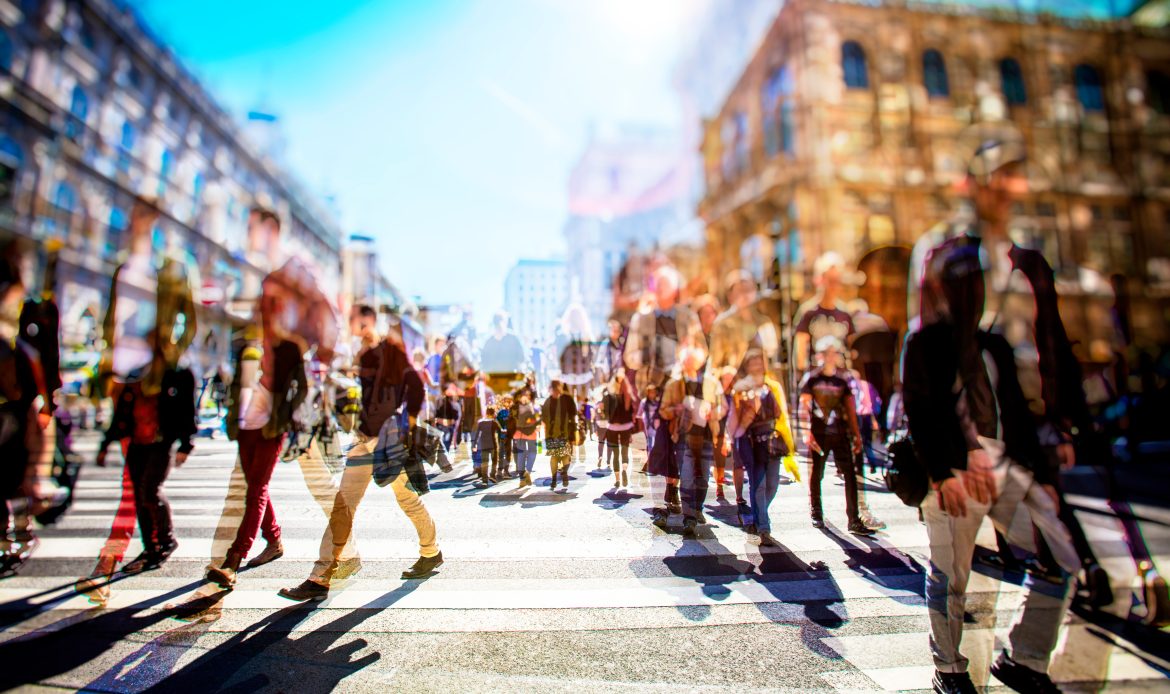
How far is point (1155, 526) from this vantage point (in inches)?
64.8

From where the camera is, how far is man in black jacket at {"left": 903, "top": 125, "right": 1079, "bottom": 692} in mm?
1203

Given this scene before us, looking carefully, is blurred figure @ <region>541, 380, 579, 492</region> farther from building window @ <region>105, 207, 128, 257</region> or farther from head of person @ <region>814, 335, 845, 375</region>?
building window @ <region>105, 207, 128, 257</region>

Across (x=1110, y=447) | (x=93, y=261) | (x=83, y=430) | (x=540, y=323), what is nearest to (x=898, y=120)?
(x=1110, y=447)

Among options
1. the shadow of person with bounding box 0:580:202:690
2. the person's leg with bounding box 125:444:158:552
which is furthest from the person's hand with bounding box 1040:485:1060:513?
the person's leg with bounding box 125:444:158:552

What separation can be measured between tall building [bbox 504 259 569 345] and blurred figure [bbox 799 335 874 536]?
1053 millimetres

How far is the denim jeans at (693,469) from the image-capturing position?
1.51m

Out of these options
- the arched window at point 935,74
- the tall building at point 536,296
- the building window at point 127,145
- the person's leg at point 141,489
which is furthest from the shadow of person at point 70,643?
the arched window at point 935,74

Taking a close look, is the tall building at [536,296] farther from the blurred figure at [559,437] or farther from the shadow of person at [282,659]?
the shadow of person at [282,659]

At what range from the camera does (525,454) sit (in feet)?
5.21

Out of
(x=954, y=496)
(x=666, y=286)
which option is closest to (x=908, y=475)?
(x=954, y=496)

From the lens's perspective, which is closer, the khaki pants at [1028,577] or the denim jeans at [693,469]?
the khaki pants at [1028,577]

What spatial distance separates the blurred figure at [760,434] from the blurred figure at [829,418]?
5.4 inches

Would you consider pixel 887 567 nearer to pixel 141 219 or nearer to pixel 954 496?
pixel 954 496

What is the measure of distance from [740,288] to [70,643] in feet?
8.23
